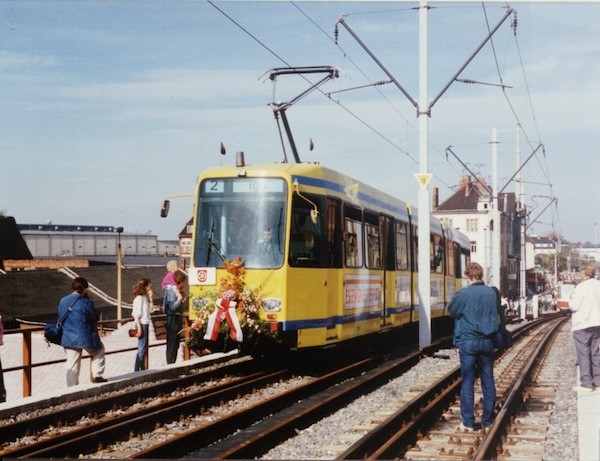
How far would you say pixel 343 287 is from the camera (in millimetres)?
14734

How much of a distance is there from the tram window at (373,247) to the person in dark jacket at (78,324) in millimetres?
6036

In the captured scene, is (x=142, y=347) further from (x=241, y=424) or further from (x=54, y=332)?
(x=241, y=424)

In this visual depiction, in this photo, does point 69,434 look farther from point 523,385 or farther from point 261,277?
point 523,385

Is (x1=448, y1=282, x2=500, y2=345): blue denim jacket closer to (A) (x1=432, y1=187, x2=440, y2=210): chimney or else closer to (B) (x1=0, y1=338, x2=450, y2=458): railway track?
(B) (x1=0, y1=338, x2=450, y2=458): railway track

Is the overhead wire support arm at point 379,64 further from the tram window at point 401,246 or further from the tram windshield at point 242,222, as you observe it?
the tram windshield at point 242,222

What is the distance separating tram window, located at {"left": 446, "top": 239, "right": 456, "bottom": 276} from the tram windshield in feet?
43.7

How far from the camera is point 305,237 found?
13.6 m

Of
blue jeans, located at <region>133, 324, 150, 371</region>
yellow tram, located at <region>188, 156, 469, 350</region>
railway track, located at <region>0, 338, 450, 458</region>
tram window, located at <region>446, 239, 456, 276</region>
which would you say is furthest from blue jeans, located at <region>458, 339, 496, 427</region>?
tram window, located at <region>446, 239, 456, 276</region>

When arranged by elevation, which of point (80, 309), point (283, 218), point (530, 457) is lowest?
point (530, 457)

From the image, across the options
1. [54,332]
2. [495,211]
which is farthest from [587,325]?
[495,211]

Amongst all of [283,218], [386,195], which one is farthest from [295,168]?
[386,195]

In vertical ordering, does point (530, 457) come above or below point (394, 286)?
below

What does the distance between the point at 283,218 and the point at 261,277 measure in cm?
93

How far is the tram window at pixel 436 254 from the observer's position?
23.1 metres
